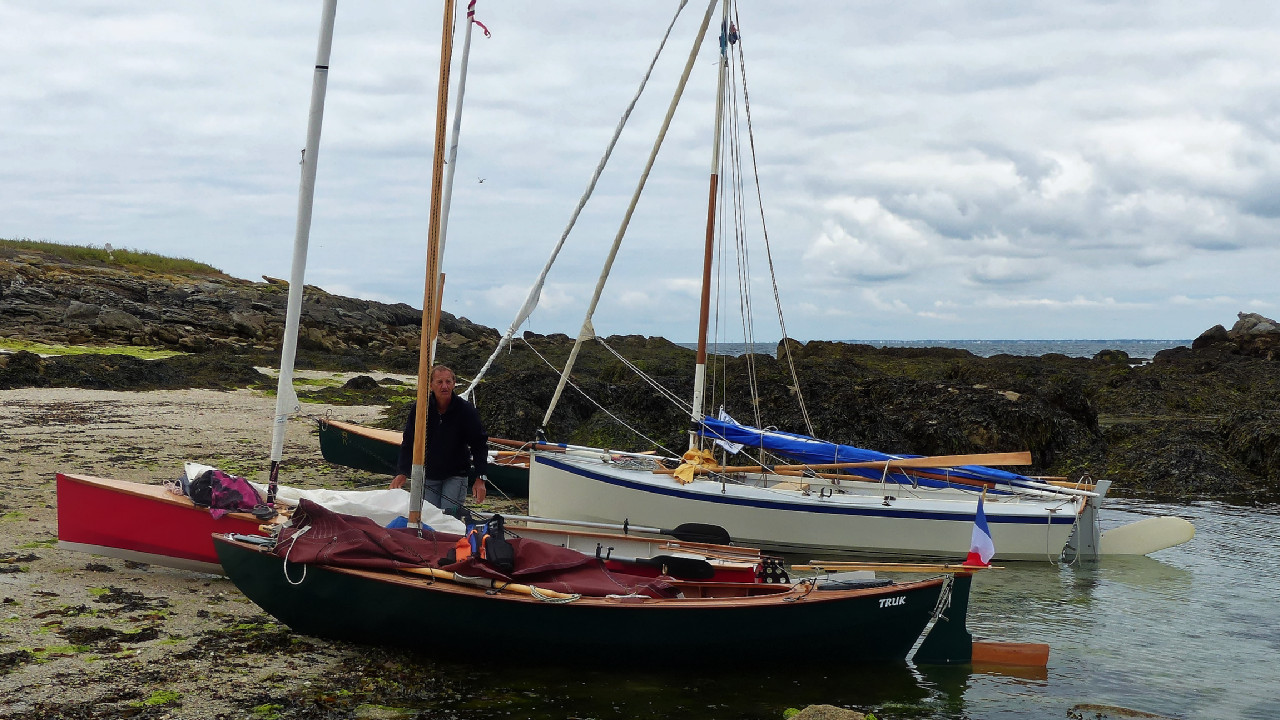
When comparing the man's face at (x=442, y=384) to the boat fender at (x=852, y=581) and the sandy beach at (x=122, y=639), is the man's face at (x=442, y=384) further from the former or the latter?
the boat fender at (x=852, y=581)

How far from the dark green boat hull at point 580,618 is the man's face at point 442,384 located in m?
1.97

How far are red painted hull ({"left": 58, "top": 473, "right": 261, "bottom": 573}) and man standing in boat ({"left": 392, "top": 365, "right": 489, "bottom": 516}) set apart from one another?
1817mm

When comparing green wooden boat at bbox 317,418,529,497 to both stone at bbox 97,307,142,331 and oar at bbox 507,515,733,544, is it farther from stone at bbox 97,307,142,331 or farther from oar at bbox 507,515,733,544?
stone at bbox 97,307,142,331

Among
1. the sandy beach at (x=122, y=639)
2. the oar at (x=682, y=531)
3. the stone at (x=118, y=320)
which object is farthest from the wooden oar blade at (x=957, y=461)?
the stone at (x=118, y=320)

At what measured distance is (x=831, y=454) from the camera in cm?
1325

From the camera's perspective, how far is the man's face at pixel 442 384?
27.8 feet

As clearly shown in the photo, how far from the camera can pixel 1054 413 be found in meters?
20.8

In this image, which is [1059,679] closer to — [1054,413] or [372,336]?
[1054,413]

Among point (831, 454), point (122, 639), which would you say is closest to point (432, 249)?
point (122, 639)

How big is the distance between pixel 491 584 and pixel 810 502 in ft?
19.6

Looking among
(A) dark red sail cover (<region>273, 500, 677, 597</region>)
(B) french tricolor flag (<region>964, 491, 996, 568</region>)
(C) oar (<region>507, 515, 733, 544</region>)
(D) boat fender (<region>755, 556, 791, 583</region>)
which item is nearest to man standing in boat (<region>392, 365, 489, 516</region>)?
(C) oar (<region>507, 515, 733, 544</region>)

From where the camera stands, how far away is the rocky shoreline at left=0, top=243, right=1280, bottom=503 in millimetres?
19375

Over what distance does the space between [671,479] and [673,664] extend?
5.23 meters

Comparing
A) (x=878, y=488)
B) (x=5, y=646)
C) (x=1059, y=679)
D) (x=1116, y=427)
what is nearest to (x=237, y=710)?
(x=5, y=646)
